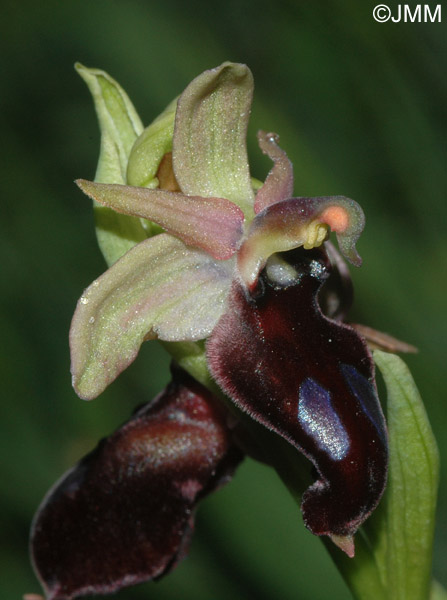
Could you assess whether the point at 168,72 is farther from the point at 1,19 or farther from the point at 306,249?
the point at 306,249

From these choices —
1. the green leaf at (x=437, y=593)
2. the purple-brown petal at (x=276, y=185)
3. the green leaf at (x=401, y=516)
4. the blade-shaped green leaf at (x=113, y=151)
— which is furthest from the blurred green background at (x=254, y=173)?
the purple-brown petal at (x=276, y=185)

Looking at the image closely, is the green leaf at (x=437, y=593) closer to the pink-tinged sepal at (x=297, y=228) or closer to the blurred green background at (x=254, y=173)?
the pink-tinged sepal at (x=297, y=228)

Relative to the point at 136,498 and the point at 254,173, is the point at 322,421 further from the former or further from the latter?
the point at 254,173

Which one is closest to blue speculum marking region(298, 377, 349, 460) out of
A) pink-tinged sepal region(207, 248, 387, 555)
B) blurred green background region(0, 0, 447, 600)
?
pink-tinged sepal region(207, 248, 387, 555)

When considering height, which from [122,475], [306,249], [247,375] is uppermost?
[306,249]

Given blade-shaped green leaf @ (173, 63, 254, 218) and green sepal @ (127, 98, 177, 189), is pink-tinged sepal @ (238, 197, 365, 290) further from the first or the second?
green sepal @ (127, 98, 177, 189)

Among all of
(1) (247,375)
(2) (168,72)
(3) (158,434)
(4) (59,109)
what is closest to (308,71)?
(2) (168,72)
